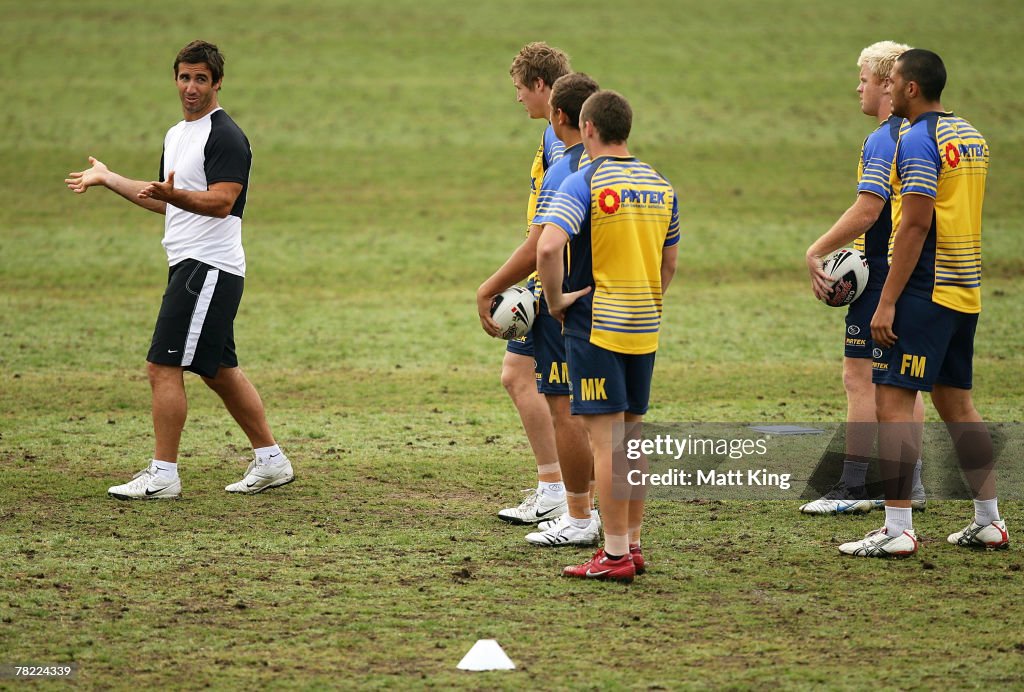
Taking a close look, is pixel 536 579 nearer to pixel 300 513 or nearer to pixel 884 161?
pixel 300 513

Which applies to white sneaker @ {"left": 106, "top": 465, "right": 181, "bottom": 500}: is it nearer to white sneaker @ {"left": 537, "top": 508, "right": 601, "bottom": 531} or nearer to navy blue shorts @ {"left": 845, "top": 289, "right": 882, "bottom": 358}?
white sneaker @ {"left": 537, "top": 508, "right": 601, "bottom": 531}

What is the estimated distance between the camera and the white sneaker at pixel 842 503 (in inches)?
268

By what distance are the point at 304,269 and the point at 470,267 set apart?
7.06ft

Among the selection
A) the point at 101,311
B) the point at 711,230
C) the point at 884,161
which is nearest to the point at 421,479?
the point at 884,161

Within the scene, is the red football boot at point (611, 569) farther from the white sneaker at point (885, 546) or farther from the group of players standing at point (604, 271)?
the white sneaker at point (885, 546)

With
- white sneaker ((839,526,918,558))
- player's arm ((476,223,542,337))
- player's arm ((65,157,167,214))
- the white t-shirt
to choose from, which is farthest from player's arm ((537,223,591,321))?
player's arm ((65,157,167,214))

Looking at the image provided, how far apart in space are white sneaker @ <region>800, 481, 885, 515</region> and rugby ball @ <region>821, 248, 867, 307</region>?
107 centimetres

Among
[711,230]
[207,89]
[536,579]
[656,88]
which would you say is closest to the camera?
[536,579]

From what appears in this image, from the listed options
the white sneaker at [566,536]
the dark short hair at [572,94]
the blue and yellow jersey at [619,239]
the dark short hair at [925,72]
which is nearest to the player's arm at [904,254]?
the dark short hair at [925,72]

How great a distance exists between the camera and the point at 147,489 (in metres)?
6.89

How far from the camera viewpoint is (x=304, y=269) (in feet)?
53.0

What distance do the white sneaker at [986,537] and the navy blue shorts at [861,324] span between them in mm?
1149

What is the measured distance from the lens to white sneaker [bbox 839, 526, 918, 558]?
5914mm

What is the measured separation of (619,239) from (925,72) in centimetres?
176
